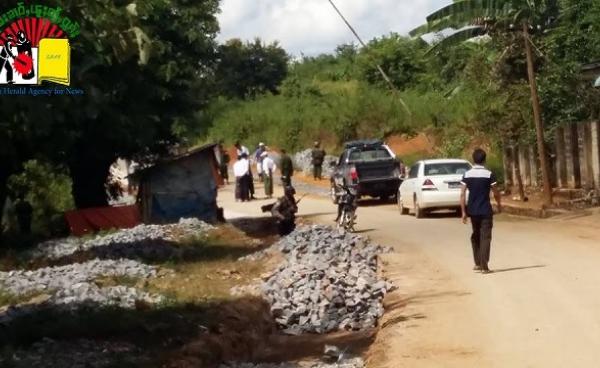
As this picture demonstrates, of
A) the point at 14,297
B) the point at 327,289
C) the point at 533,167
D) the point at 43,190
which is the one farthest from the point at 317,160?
the point at 327,289

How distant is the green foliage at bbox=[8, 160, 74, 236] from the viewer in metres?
30.9

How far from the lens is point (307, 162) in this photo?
53.2 meters

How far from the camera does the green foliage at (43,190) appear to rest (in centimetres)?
3089

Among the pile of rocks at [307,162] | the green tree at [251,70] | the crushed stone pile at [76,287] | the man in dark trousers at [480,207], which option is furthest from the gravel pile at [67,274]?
the green tree at [251,70]

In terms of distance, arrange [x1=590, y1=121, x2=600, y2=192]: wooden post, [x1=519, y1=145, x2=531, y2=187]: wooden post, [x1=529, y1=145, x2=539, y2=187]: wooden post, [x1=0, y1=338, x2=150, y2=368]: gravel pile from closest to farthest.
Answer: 1. [x1=0, y1=338, x2=150, y2=368]: gravel pile
2. [x1=590, y1=121, x2=600, y2=192]: wooden post
3. [x1=529, y1=145, x2=539, y2=187]: wooden post
4. [x1=519, y1=145, x2=531, y2=187]: wooden post

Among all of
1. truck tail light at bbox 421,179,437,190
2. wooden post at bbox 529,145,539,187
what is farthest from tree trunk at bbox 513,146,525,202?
truck tail light at bbox 421,179,437,190

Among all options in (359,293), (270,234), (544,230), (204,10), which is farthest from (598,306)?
(204,10)

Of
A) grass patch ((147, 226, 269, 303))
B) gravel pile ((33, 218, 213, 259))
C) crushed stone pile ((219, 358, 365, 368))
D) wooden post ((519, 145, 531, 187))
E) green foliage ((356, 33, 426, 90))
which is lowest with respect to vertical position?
crushed stone pile ((219, 358, 365, 368))

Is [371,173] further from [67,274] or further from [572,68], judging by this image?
[67,274]

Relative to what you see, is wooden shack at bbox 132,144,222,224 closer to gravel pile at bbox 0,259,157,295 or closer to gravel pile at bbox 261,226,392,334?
gravel pile at bbox 0,259,157,295

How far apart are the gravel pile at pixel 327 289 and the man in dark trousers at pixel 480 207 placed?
152 centimetres

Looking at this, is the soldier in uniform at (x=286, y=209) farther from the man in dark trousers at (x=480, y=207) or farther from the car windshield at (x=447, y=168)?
the man in dark trousers at (x=480, y=207)

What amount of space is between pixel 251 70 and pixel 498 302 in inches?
2662

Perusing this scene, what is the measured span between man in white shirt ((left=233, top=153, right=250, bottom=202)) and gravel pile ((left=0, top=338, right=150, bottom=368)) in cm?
2310
